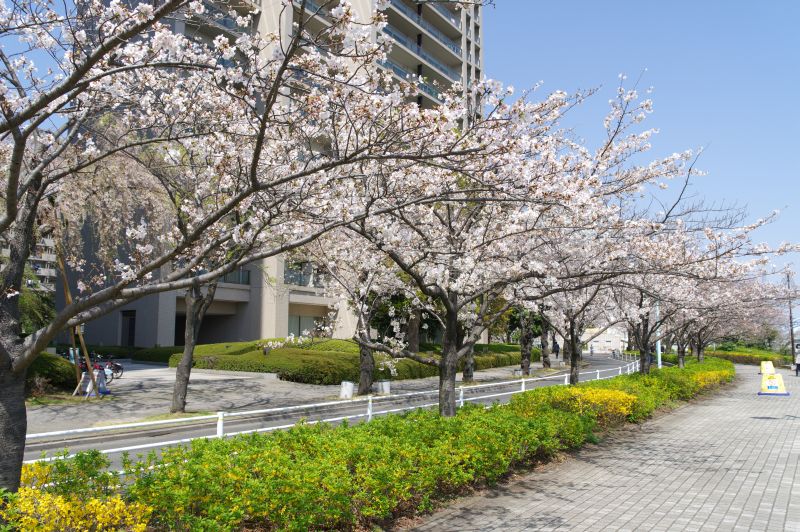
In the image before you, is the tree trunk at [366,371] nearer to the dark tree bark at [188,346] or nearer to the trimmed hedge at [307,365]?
the trimmed hedge at [307,365]

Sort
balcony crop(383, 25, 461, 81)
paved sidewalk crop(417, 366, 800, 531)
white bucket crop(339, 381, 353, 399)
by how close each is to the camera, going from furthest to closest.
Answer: balcony crop(383, 25, 461, 81) < white bucket crop(339, 381, 353, 399) < paved sidewalk crop(417, 366, 800, 531)

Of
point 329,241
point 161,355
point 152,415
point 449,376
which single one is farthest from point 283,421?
point 161,355

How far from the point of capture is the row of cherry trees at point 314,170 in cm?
496

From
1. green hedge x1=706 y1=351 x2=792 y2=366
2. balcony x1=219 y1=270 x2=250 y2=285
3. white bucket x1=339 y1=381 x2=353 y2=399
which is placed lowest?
green hedge x1=706 y1=351 x2=792 y2=366

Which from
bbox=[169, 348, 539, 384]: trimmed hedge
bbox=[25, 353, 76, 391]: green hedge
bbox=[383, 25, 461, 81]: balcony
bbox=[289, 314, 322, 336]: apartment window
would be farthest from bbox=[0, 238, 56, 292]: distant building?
bbox=[383, 25, 461, 81]: balcony

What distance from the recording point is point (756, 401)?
21422 mm

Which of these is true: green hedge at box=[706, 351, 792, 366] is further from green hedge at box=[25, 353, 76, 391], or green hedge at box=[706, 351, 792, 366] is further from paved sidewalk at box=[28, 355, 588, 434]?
green hedge at box=[25, 353, 76, 391]

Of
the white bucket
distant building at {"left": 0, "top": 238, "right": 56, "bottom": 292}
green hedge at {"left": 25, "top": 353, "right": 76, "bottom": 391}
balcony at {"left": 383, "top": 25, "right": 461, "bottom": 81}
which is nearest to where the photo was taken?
distant building at {"left": 0, "top": 238, "right": 56, "bottom": 292}

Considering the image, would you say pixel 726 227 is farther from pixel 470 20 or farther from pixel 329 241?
pixel 470 20

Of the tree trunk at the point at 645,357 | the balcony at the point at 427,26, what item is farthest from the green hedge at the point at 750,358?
the tree trunk at the point at 645,357

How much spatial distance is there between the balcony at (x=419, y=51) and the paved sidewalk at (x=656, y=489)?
34466 mm

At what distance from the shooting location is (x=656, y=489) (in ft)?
26.7

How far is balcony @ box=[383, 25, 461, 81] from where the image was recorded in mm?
42478

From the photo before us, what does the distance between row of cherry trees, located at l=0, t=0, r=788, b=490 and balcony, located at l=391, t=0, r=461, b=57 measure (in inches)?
1283
